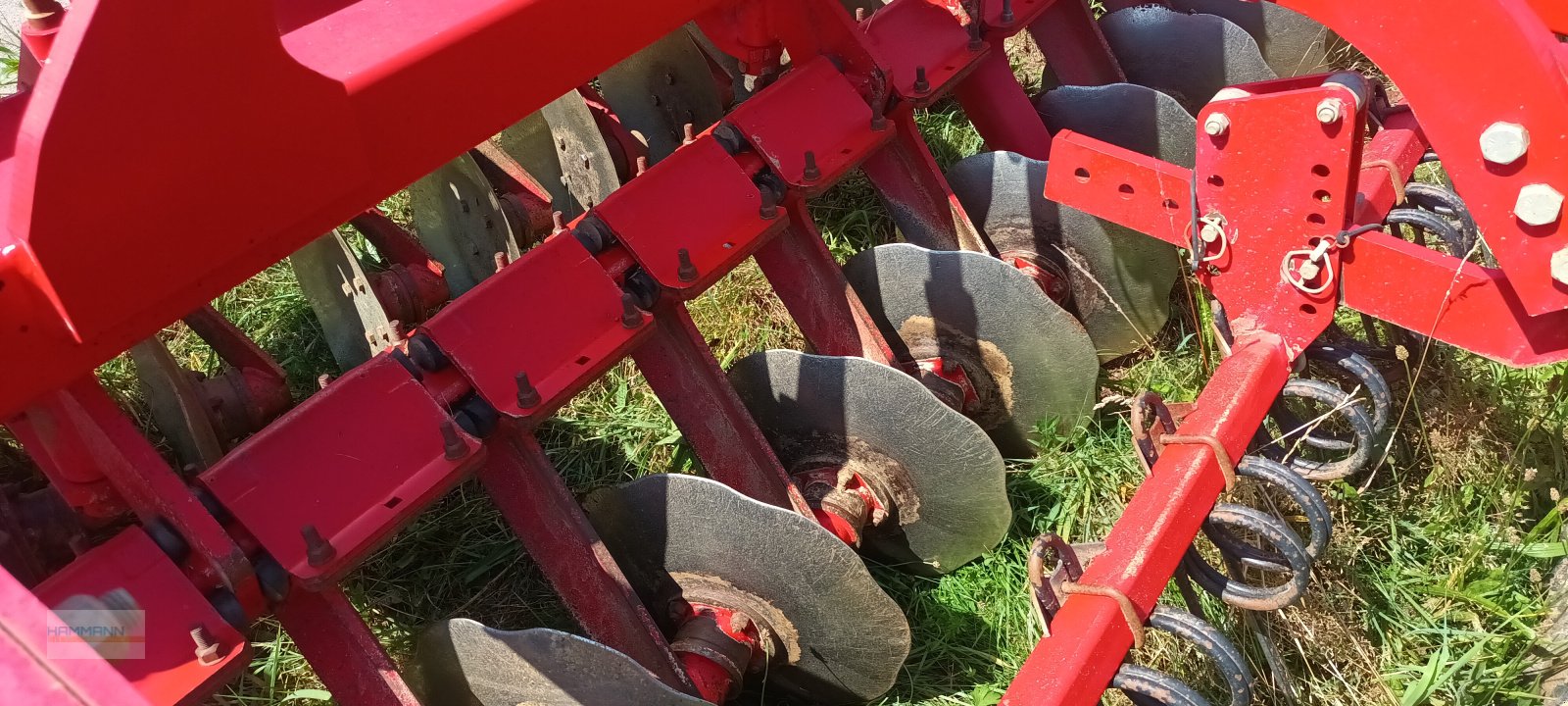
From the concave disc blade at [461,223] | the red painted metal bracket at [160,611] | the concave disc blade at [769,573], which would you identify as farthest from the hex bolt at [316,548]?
the concave disc blade at [461,223]

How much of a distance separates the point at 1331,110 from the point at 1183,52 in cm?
172

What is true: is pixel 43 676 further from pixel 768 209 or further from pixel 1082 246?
pixel 1082 246

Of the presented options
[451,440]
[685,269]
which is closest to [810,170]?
[685,269]

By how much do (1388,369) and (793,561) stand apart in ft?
4.73

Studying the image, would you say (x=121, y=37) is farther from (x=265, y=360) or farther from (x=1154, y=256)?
(x=1154, y=256)

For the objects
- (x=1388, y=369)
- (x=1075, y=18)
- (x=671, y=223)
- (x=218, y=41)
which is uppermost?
(x=218, y=41)

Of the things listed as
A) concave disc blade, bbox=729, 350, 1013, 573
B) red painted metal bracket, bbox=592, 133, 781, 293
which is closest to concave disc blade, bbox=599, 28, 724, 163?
red painted metal bracket, bbox=592, 133, 781, 293

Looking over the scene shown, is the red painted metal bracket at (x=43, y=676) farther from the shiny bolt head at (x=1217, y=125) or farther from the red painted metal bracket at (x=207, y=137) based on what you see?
the shiny bolt head at (x=1217, y=125)

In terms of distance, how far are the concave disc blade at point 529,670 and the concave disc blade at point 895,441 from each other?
853mm

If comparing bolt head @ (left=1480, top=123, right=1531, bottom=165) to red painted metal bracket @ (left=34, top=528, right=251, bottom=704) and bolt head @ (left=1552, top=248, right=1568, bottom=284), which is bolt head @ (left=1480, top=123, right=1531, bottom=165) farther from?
red painted metal bracket @ (left=34, top=528, right=251, bottom=704)

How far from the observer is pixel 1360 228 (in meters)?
2.09

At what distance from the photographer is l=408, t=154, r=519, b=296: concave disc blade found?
325 centimetres

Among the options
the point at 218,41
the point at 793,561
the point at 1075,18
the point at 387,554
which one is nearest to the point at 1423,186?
the point at 1075,18

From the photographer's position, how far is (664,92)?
3.51m
